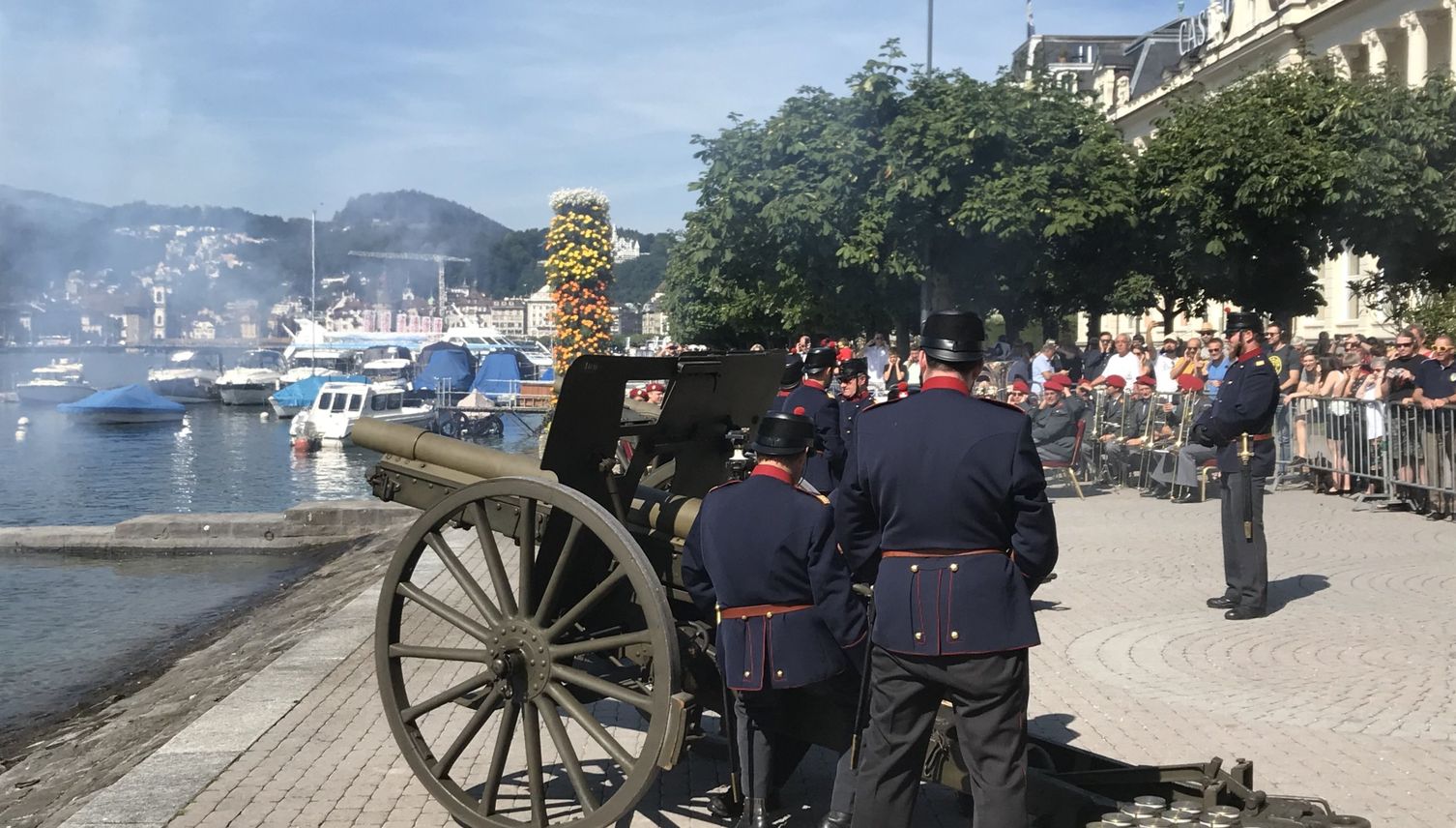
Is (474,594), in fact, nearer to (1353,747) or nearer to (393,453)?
(393,453)

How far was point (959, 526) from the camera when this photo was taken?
465 cm

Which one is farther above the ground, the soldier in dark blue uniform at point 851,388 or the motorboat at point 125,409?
the soldier in dark blue uniform at point 851,388

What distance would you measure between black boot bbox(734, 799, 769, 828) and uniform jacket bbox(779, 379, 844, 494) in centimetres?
452

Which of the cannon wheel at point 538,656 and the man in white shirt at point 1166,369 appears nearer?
the cannon wheel at point 538,656

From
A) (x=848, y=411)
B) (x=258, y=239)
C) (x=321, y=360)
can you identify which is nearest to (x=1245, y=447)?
(x=848, y=411)

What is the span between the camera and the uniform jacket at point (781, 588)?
5.22m

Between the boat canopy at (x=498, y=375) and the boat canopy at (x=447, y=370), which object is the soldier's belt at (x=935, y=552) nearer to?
the boat canopy at (x=498, y=375)

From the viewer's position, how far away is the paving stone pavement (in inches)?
240

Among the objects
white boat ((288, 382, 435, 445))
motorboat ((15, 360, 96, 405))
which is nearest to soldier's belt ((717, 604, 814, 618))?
white boat ((288, 382, 435, 445))

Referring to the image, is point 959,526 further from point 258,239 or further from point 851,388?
point 258,239

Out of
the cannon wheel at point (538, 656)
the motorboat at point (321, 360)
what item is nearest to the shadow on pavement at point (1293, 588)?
the cannon wheel at point (538, 656)

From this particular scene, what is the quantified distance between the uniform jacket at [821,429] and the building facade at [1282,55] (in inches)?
773

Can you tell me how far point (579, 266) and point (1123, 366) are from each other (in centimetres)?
836

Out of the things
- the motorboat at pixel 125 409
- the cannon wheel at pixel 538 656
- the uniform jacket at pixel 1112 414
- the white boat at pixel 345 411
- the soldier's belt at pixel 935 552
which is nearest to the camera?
the soldier's belt at pixel 935 552
